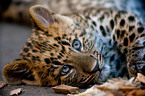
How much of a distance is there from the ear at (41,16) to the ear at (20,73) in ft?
1.69

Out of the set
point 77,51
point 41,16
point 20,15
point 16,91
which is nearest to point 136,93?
point 77,51

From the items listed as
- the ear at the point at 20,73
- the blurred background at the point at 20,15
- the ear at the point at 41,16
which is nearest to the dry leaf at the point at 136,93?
the blurred background at the point at 20,15

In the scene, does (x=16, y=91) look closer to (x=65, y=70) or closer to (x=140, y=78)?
(x=65, y=70)

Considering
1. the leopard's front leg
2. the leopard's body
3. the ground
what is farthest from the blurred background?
the leopard's front leg

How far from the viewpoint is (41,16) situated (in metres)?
2.42

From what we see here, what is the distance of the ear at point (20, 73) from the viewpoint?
220cm

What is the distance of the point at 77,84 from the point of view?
84.3 inches

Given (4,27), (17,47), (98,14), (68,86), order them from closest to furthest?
(68,86), (98,14), (17,47), (4,27)

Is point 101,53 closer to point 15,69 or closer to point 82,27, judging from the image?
point 82,27

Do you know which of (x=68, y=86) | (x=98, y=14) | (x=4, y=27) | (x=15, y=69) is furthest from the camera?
(x=4, y=27)

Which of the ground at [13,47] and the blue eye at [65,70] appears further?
the blue eye at [65,70]

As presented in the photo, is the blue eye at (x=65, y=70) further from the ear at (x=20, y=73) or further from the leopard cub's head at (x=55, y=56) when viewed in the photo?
the ear at (x=20, y=73)

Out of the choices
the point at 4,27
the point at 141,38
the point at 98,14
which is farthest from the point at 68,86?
the point at 4,27

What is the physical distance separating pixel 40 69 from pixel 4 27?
410 cm
